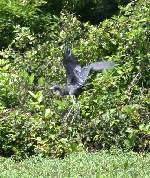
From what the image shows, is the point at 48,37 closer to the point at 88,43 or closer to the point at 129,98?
the point at 88,43

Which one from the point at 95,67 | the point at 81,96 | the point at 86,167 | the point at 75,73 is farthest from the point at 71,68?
the point at 86,167

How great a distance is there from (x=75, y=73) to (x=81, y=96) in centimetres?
34

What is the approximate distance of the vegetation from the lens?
6633 millimetres

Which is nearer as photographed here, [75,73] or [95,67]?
[75,73]

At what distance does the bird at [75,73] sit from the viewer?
741cm

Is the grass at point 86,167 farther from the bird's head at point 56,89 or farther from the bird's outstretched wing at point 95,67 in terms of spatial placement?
the bird's outstretched wing at point 95,67

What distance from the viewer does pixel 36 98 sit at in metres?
7.10

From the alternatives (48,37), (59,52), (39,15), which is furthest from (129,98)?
(39,15)

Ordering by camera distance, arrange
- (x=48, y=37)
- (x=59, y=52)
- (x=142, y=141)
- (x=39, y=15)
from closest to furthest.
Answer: (x=142, y=141) → (x=59, y=52) → (x=48, y=37) → (x=39, y=15)

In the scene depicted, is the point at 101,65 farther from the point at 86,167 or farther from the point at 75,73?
the point at 86,167

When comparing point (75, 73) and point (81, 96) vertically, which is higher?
point (75, 73)

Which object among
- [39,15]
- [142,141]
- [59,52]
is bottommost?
[142,141]

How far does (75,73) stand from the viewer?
746cm

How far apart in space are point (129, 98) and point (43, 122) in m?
1.03
